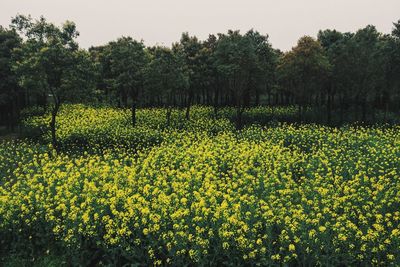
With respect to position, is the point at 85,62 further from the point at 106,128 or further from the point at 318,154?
the point at 318,154

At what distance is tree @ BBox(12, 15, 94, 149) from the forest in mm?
111

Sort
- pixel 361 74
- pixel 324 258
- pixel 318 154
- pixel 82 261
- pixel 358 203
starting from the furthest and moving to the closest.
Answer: pixel 361 74 < pixel 318 154 < pixel 358 203 < pixel 82 261 < pixel 324 258

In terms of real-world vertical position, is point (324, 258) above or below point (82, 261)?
above

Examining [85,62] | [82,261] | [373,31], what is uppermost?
[373,31]

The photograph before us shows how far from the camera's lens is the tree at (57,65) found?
Result: 1196 inches

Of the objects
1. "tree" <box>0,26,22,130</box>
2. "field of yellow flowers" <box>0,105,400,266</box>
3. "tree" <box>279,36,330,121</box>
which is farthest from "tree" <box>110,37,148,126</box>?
"field of yellow flowers" <box>0,105,400,266</box>

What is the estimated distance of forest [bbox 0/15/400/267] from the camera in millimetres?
12078

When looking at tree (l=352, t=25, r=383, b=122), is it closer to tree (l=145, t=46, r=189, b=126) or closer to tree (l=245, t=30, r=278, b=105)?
tree (l=245, t=30, r=278, b=105)

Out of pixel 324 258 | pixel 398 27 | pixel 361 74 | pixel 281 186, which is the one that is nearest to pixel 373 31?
pixel 398 27

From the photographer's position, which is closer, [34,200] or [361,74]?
[34,200]

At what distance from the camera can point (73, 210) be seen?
1399 centimetres

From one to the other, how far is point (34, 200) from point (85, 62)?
60.0 ft

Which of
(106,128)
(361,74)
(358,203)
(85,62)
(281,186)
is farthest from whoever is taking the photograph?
(361,74)

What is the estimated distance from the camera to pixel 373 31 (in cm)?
4875
